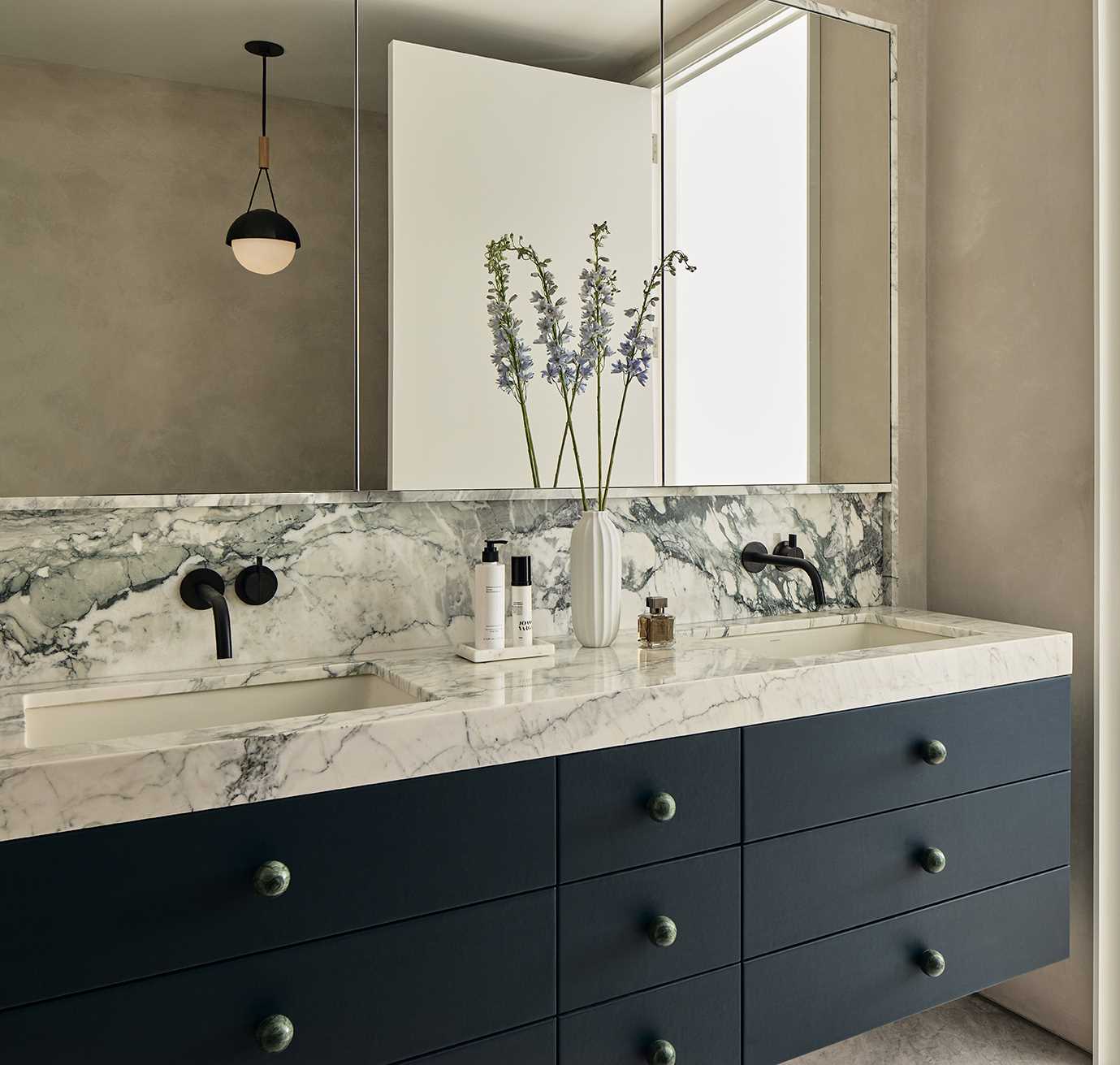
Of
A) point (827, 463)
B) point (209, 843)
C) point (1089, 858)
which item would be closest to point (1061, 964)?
point (1089, 858)

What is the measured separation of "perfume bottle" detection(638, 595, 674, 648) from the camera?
5.35 feet

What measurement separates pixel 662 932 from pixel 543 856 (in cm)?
22

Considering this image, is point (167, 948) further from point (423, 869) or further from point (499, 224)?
point (499, 224)

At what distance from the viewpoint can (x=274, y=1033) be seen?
109cm

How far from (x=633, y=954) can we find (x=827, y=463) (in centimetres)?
114

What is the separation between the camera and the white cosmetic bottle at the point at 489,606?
1515 mm

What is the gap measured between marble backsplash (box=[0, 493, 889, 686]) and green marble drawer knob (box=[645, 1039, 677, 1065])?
674 millimetres

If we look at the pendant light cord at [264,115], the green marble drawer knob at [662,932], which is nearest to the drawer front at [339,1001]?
the green marble drawer knob at [662,932]

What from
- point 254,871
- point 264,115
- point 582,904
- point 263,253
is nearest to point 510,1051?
point 582,904

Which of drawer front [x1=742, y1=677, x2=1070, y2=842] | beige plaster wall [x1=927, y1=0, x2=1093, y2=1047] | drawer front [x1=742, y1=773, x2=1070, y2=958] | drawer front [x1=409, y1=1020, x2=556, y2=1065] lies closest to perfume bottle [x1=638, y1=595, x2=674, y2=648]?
drawer front [x1=742, y1=677, x2=1070, y2=842]

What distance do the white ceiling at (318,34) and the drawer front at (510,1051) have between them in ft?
4.59

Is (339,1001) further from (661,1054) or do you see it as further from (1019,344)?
(1019,344)

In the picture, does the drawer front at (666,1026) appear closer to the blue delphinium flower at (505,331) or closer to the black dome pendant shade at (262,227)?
the blue delphinium flower at (505,331)

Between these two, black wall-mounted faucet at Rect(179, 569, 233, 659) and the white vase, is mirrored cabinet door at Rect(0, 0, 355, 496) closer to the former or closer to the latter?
black wall-mounted faucet at Rect(179, 569, 233, 659)
